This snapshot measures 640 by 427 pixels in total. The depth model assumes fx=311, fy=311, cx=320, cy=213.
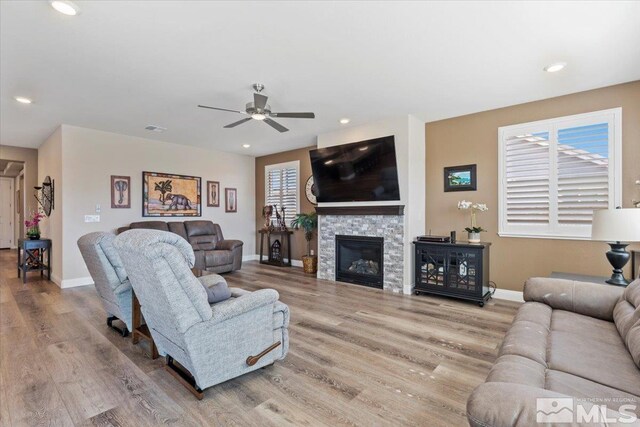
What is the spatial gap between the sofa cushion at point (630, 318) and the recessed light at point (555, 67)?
2.20 m

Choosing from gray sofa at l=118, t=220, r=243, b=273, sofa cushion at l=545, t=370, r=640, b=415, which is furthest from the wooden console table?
sofa cushion at l=545, t=370, r=640, b=415

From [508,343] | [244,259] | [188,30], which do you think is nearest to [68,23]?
[188,30]

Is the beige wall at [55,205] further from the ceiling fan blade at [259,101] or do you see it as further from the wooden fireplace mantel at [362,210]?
the wooden fireplace mantel at [362,210]

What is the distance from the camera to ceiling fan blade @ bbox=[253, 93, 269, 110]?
133 inches

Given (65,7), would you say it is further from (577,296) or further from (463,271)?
(463,271)

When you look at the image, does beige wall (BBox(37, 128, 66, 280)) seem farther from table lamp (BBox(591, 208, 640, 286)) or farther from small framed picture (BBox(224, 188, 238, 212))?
table lamp (BBox(591, 208, 640, 286))

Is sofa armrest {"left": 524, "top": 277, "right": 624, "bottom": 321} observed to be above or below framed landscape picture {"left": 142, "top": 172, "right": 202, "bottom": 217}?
below

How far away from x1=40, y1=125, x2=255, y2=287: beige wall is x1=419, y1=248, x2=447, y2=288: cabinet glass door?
4.85m

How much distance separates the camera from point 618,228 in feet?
8.36

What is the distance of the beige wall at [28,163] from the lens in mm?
6781

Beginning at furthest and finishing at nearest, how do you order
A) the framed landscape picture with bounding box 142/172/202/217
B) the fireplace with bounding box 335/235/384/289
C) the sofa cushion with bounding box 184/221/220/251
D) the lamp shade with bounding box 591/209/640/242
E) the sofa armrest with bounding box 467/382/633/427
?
the sofa cushion with bounding box 184/221/220/251, the framed landscape picture with bounding box 142/172/202/217, the fireplace with bounding box 335/235/384/289, the lamp shade with bounding box 591/209/640/242, the sofa armrest with bounding box 467/382/633/427

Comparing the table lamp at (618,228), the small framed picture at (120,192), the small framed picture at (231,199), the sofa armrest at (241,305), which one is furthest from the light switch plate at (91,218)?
the table lamp at (618,228)

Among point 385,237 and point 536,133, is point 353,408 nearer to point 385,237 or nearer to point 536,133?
point 385,237

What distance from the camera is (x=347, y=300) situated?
14.3 ft
